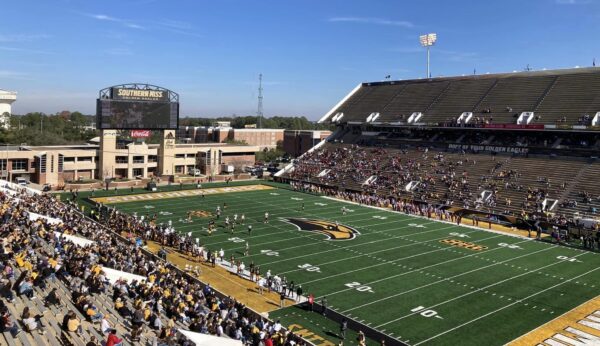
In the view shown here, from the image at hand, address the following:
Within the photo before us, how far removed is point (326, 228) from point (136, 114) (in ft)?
93.0

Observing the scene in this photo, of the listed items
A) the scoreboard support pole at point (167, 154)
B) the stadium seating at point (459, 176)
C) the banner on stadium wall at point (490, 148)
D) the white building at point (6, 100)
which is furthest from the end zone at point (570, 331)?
the white building at point (6, 100)

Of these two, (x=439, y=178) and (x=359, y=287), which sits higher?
(x=439, y=178)

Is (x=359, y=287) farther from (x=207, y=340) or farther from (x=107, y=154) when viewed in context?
(x=107, y=154)

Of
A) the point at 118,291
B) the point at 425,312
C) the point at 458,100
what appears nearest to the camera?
the point at 118,291

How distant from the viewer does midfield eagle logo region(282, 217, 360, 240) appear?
30.3 m

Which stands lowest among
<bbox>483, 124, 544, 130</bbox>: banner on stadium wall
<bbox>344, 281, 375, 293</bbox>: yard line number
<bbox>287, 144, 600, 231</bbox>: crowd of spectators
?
<bbox>344, 281, 375, 293</bbox>: yard line number

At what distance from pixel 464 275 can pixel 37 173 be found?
41.8 meters

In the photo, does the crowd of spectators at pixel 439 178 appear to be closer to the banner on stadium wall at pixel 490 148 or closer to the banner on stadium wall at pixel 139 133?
the banner on stadium wall at pixel 490 148

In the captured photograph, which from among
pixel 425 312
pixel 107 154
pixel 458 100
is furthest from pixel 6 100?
pixel 425 312

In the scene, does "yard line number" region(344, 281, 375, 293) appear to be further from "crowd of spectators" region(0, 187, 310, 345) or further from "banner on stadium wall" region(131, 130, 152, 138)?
"banner on stadium wall" region(131, 130, 152, 138)

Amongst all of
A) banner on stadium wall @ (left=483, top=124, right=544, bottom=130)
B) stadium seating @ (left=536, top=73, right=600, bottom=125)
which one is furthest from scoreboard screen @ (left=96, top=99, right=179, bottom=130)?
stadium seating @ (left=536, top=73, right=600, bottom=125)

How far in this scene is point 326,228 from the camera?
32219 millimetres

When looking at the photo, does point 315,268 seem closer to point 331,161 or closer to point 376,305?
point 376,305

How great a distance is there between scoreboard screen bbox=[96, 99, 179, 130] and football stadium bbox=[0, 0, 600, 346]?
17 cm
